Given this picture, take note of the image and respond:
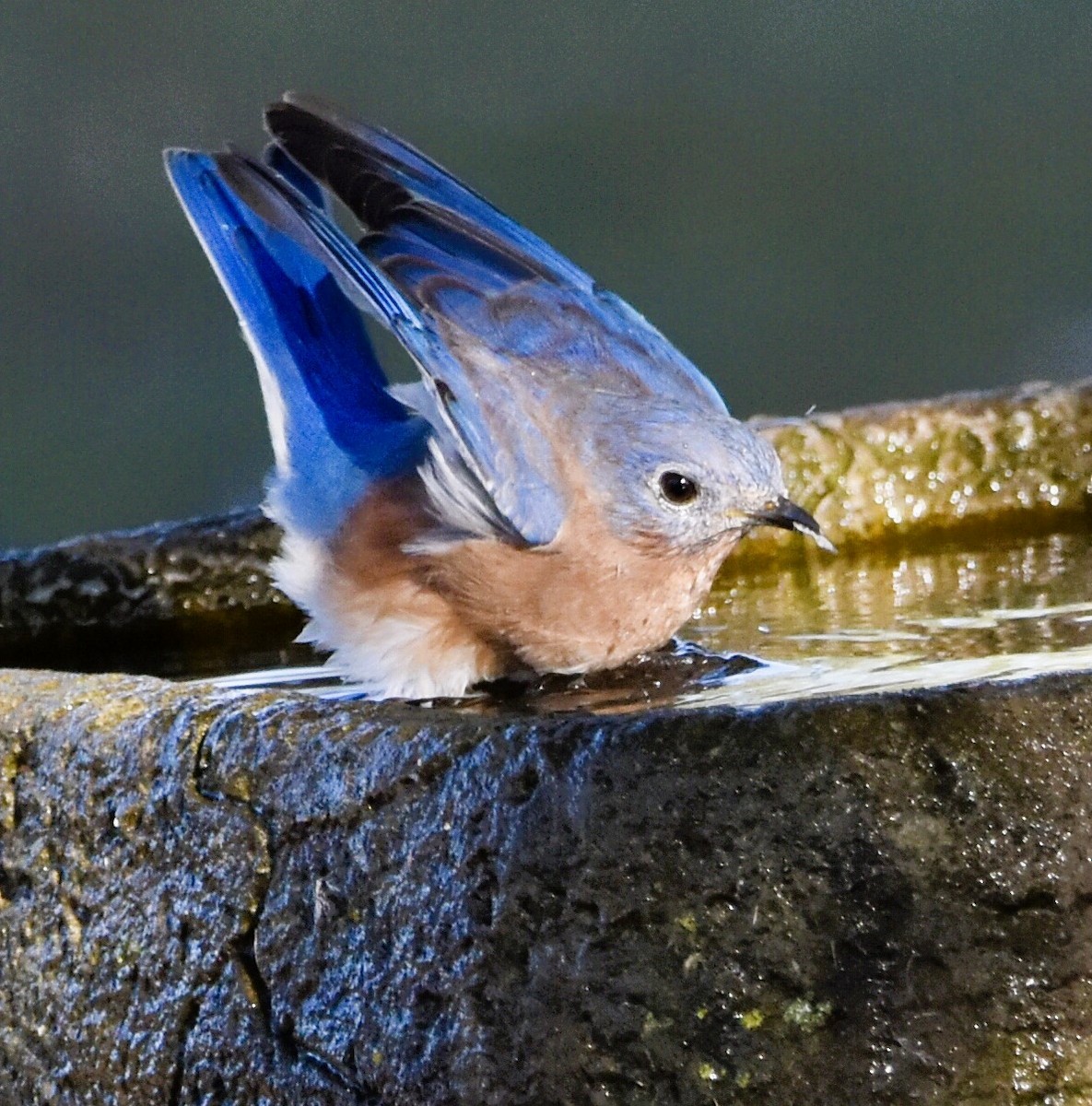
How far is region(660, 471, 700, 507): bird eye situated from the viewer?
4.00 m

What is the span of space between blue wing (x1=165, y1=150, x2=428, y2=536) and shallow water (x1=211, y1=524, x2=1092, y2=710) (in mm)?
438

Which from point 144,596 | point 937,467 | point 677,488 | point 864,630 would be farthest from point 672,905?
point 937,467

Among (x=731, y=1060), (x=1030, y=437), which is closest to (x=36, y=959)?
(x=731, y=1060)

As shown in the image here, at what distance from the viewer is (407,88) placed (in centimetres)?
1115

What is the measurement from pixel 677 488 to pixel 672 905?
158cm

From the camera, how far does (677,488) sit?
4.00 m

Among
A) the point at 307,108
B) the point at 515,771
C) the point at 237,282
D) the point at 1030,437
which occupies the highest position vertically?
the point at 307,108

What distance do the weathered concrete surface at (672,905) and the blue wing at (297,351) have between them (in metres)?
1.47

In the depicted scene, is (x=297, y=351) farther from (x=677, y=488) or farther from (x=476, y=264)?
(x=677, y=488)

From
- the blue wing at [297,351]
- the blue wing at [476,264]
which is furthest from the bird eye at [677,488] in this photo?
the blue wing at [297,351]

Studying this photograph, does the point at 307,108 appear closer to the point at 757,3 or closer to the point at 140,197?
the point at 140,197

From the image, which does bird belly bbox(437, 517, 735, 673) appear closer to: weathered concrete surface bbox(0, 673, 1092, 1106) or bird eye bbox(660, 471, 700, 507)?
bird eye bbox(660, 471, 700, 507)

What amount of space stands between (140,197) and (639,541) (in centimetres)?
765

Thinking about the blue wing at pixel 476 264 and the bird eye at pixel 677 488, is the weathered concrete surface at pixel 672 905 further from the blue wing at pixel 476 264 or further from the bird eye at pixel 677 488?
the blue wing at pixel 476 264
